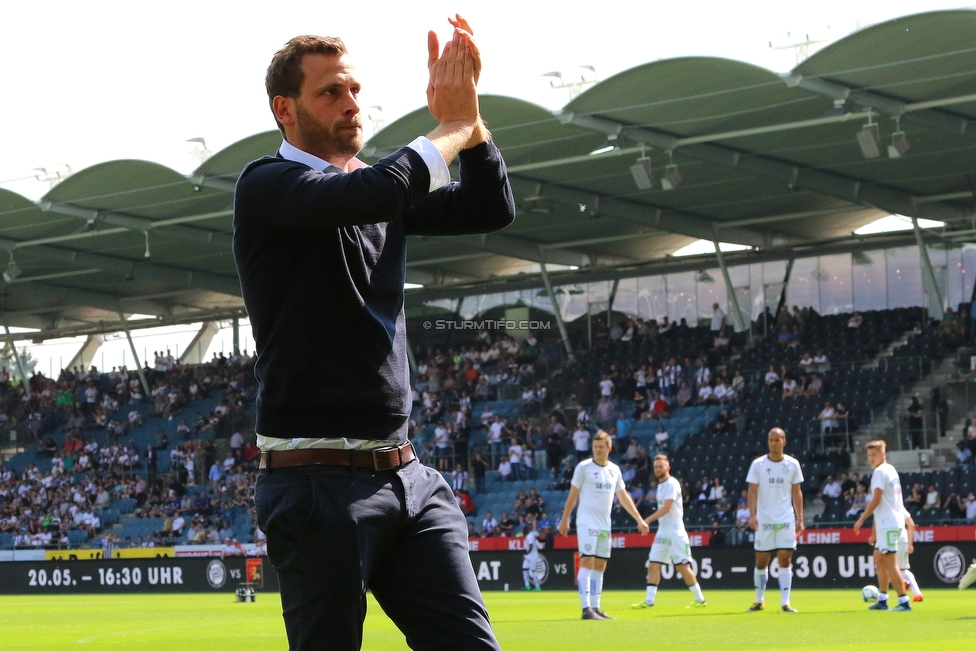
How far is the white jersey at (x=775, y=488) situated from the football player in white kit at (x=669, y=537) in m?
1.67

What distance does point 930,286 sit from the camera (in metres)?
38.4

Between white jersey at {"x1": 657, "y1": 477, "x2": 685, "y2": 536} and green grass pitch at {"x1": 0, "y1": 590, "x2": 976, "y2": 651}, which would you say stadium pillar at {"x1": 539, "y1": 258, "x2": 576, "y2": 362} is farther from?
white jersey at {"x1": 657, "y1": 477, "x2": 685, "y2": 536}

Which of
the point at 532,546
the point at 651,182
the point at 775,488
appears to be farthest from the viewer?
the point at 651,182

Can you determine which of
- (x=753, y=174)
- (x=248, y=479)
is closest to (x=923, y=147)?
(x=753, y=174)

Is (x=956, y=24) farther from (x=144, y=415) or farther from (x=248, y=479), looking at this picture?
(x=144, y=415)

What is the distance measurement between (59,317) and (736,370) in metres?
29.2

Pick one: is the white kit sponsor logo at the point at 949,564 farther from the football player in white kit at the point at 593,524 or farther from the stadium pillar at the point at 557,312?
the stadium pillar at the point at 557,312

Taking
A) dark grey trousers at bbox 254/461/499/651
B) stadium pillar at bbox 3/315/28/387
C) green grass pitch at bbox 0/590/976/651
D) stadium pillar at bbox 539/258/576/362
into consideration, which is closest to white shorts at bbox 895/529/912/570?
green grass pitch at bbox 0/590/976/651

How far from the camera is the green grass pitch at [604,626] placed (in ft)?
41.9

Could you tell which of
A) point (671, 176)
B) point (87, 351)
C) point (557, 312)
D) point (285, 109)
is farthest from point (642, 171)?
point (87, 351)

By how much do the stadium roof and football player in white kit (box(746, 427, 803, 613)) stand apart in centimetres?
955

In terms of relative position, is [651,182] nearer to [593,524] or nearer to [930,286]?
[930,286]

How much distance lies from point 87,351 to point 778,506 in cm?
4391

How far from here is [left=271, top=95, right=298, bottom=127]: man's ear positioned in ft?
13.5
